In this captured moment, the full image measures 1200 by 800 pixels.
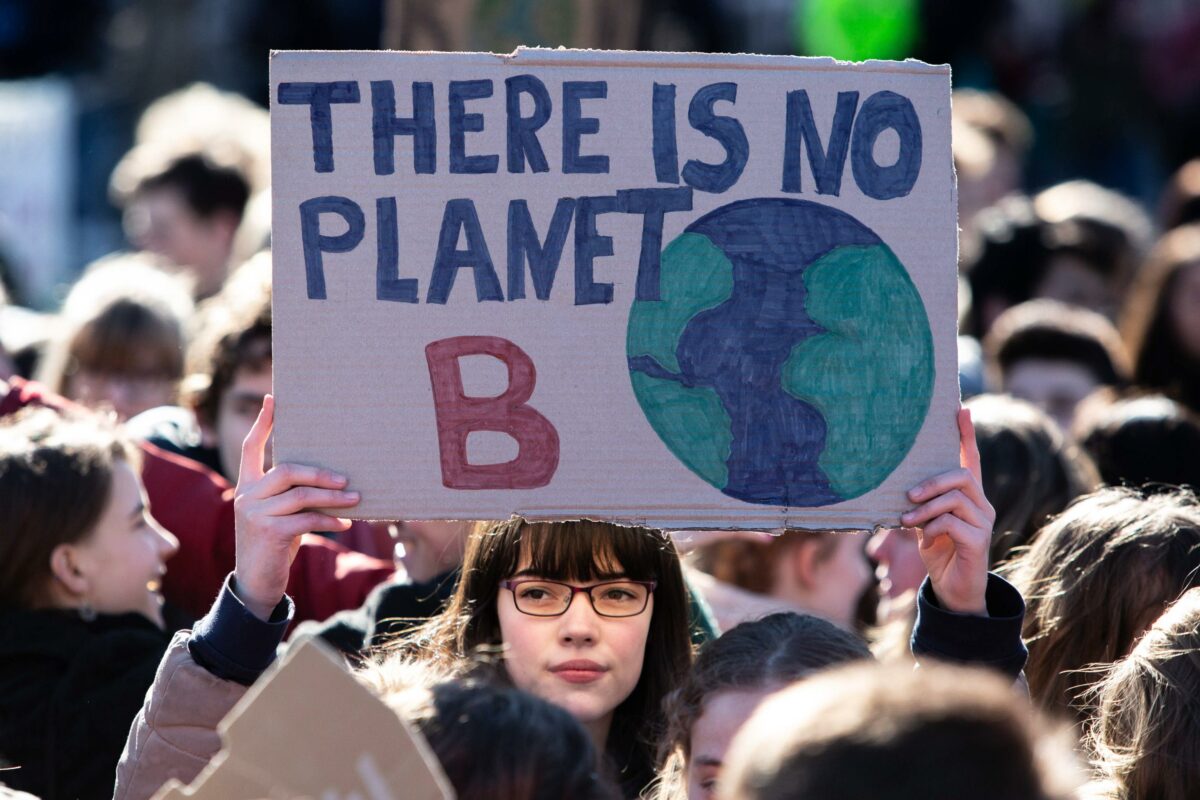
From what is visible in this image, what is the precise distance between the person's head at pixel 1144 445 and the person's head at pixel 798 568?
2.07 feet

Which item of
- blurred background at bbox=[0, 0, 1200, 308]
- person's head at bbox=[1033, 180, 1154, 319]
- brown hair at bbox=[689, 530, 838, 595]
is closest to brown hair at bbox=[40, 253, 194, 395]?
brown hair at bbox=[689, 530, 838, 595]

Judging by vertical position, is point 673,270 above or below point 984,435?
above

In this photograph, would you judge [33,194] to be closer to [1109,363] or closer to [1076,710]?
[1109,363]

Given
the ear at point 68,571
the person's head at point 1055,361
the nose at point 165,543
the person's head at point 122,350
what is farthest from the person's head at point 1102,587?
the person's head at point 122,350

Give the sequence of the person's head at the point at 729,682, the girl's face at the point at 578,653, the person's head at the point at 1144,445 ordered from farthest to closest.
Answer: the person's head at the point at 1144,445
the girl's face at the point at 578,653
the person's head at the point at 729,682

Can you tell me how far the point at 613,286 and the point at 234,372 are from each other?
Answer: 167cm

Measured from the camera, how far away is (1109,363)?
4926 millimetres

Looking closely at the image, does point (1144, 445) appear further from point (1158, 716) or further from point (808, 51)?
point (808, 51)

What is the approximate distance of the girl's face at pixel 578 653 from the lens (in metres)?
2.57

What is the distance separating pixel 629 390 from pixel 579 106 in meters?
0.41

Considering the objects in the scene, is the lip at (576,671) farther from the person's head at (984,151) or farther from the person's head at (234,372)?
the person's head at (984,151)

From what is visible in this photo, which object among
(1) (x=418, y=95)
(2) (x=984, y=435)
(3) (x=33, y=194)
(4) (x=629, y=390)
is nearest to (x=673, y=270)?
(4) (x=629, y=390)

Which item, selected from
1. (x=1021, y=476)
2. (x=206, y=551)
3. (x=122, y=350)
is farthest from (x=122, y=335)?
(x=1021, y=476)

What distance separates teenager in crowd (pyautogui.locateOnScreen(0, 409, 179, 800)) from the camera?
2.71m
